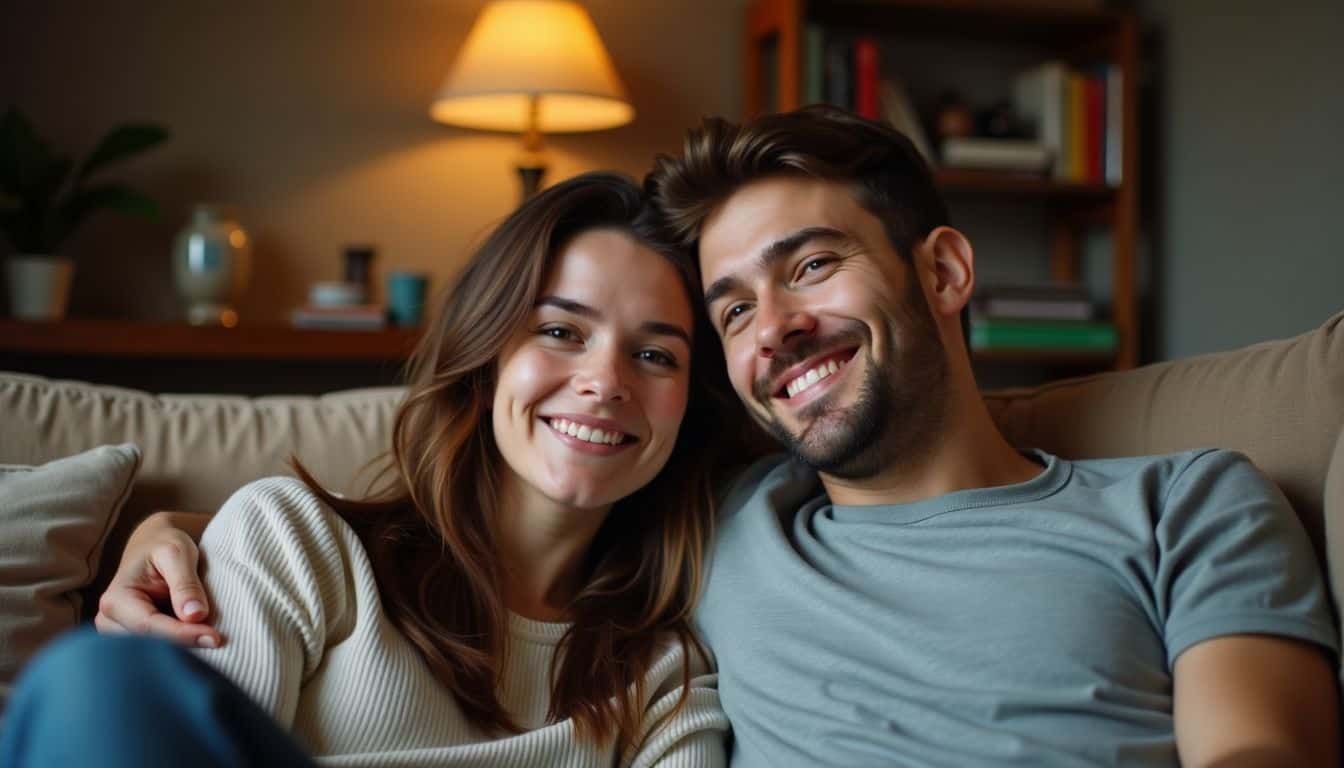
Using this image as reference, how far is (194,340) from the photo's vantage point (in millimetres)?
2820

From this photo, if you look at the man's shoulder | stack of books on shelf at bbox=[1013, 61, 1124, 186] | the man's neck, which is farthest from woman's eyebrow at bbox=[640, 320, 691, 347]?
stack of books on shelf at bbox=[1013, 61, 1124, 186]

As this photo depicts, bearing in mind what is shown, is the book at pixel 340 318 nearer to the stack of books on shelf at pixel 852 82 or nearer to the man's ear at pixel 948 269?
the stack of books on shelf at pixel 852 82

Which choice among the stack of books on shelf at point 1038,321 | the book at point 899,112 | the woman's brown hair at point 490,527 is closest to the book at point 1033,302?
the stack of books on shelf at point 1038,321

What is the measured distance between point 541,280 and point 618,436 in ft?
0.70

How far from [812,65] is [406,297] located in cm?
123

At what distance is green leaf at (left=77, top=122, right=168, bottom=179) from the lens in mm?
2789

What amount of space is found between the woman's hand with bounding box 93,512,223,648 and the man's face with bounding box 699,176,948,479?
0.66 m

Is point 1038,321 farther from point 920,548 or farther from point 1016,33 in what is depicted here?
point 920,548

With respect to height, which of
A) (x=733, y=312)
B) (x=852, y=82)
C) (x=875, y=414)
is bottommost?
(x=875, y=414)

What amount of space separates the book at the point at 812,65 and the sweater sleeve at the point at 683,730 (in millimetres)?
2160

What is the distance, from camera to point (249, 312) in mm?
3164

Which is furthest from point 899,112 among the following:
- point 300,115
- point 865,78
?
point 300,115

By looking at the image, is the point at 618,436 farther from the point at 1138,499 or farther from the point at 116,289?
the point at 116,289

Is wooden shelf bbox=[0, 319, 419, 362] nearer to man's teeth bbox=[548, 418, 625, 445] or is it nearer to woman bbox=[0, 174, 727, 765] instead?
woman bbox=[0, 174, 727, 765]
